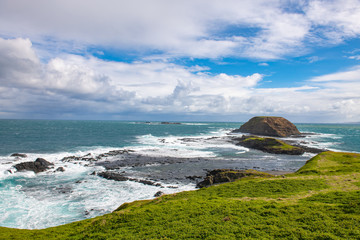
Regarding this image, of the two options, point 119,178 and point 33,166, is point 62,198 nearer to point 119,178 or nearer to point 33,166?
point 119,178

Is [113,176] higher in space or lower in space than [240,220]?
lower

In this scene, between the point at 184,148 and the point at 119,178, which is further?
the point at 184,148

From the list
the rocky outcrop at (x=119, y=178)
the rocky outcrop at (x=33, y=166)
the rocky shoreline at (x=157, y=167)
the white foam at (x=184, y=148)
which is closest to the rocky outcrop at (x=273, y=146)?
the rocky shoreline at (x=157, y=167)

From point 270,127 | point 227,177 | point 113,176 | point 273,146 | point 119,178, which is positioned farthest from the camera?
point 270,127

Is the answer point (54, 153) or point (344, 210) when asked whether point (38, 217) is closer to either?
point (344, 210)

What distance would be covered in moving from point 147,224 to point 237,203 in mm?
7109

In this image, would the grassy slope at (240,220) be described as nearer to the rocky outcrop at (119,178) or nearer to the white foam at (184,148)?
the rocky outcrop at (119,178)

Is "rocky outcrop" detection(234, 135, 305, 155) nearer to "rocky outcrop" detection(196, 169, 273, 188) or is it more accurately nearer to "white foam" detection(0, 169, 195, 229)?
"rocky outcrop" detection(196, 169, 273, 188)

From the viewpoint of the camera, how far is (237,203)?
15398 millimetres

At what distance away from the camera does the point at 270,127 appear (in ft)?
399

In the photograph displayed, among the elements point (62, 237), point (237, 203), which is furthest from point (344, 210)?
point (62, 237)

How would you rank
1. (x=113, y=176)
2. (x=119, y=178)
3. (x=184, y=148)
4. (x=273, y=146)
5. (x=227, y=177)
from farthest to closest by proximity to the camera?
(x=184, y=148)
(x=273, y=146)
(x=113, y=176)
(x=119, y=178)
(x=227, y=177)

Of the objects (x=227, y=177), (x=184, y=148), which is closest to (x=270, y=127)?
(x=184, y=148)

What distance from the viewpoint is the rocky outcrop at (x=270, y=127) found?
12073 centimetres
